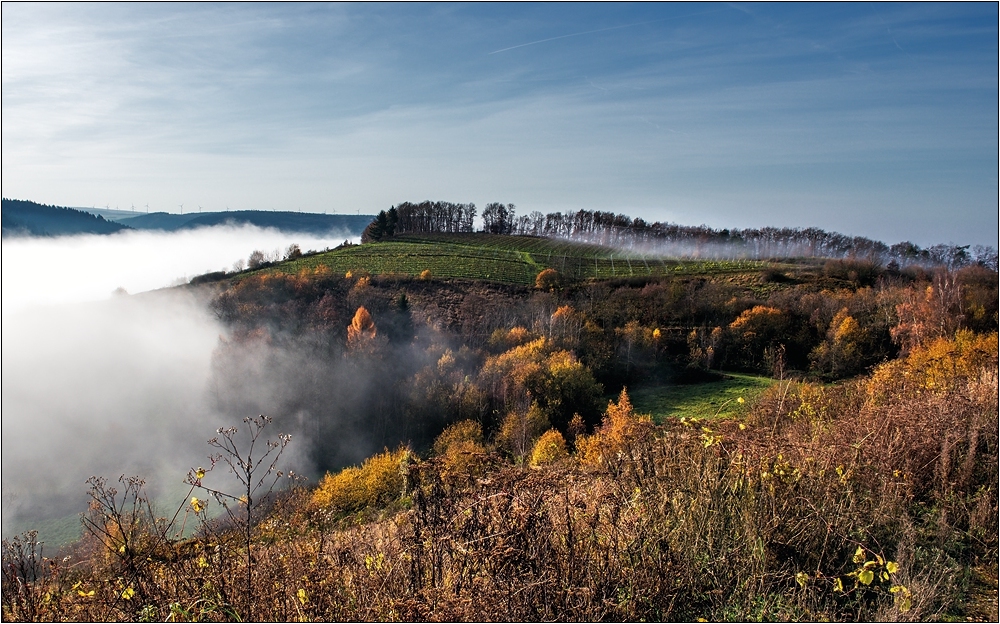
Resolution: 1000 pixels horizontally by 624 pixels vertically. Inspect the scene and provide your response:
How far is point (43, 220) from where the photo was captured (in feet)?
192

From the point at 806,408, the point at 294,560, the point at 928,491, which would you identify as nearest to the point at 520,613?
the point at 294,560

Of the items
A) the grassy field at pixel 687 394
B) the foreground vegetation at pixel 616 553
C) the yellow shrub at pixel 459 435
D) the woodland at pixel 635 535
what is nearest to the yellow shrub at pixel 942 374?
the woodland at pixel 635 535

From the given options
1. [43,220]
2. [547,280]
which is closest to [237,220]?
[43,220]

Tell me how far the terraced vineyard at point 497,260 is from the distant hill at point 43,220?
21834 mm

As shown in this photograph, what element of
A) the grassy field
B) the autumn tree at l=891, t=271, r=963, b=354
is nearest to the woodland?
the grassy field

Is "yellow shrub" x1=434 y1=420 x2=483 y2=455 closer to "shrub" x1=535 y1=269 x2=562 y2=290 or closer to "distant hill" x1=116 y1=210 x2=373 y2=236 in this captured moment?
"shrub" x1=535 y1=269 x2=562 y2=290

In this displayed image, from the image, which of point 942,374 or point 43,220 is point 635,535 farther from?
point 43,220

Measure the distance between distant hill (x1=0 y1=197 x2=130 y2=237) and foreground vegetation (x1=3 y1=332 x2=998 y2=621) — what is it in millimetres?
54090

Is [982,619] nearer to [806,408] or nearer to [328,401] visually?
[806,408]

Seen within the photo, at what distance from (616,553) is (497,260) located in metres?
57.4

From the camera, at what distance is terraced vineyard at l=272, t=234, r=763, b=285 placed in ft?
183

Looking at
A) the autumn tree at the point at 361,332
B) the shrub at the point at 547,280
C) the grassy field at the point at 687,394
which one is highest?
the shrub at the point at 547,280

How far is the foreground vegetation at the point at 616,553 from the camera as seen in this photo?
3.21 m

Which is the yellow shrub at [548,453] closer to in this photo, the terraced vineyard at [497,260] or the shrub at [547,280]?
the shrub at [547,280]
